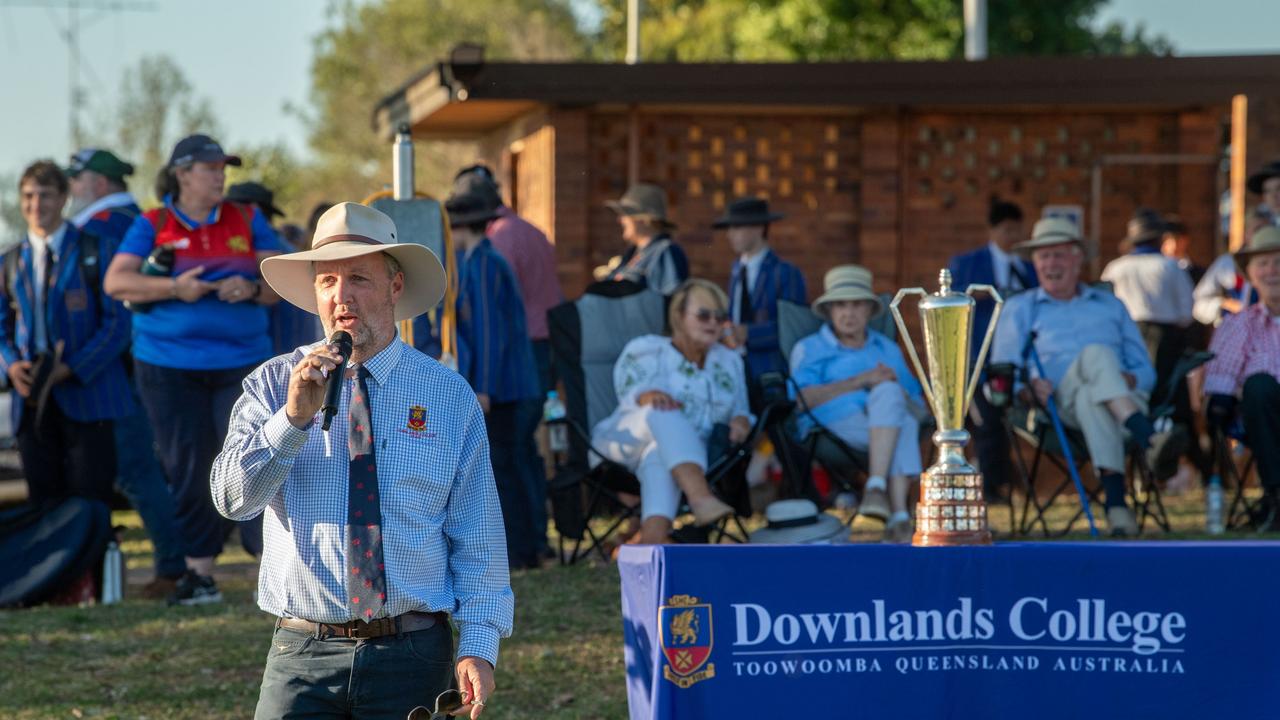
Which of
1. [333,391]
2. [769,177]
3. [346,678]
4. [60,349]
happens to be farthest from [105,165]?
[333,391]

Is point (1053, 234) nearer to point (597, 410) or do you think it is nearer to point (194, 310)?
point (597, 410)

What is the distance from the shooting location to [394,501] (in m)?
3.21

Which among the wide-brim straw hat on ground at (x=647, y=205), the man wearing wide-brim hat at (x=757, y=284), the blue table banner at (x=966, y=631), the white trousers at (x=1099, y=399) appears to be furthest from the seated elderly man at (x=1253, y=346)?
the blue table banner at (x=966, y=631)

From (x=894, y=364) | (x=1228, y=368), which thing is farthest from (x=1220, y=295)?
(x=894, y=364)

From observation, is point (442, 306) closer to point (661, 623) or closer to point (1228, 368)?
point (661, 623)

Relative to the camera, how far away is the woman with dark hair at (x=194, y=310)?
692cm

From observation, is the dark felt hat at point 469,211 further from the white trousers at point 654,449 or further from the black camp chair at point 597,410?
the white trousers at point 654,449

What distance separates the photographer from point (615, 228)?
12.3 m

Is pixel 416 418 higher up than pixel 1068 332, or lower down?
lower down

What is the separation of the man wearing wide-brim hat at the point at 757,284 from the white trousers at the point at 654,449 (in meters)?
1.50

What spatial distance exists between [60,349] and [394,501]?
4.51 m

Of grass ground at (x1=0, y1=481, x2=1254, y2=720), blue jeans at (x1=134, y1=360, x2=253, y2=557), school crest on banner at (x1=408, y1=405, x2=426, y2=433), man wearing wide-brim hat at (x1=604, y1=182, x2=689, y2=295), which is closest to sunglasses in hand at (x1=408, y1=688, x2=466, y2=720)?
school crest on banner at (x1=408, y1=405, x2=426, y2=433)

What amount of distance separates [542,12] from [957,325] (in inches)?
1598

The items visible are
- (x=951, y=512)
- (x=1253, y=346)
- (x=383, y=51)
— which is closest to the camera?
(x=951, y=512)
